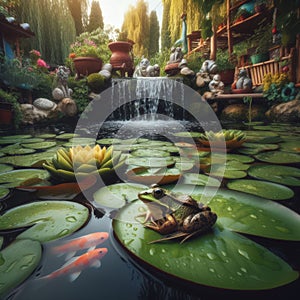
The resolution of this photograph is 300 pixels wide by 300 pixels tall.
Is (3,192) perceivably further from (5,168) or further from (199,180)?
(199,180)

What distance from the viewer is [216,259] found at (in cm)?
74

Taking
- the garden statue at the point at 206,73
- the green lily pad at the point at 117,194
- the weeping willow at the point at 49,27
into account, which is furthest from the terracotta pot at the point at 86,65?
the green lily pad at the point at 117,194

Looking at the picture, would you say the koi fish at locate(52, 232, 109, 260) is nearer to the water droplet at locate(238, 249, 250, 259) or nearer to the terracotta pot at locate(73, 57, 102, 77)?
the water droplet at locate(238, 249, 250, 259)

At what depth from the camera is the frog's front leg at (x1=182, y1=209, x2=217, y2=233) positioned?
831 millimetres

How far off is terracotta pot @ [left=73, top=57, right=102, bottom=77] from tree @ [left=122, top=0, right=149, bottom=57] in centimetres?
925

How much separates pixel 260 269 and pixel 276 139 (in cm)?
255

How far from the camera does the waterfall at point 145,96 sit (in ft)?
21.8

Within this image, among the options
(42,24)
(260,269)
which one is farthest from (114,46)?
(260,269)

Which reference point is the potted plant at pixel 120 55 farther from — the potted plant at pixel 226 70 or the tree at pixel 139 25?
the tree at pixel 139 25

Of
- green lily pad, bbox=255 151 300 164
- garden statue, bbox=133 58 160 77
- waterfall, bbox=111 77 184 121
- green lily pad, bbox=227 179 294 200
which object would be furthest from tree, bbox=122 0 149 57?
green lily pad, bbox=227 179 294 200

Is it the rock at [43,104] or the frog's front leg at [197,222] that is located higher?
the rock at [43,104]

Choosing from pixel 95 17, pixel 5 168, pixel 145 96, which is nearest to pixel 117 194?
pixel 5 168

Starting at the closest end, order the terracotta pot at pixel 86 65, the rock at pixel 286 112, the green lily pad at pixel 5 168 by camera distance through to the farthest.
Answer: the green lily pad at pixel 5 168, the rock at pixel 286 112, the terracotta pot at pixel 86 65

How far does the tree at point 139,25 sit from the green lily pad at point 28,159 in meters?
15.1
